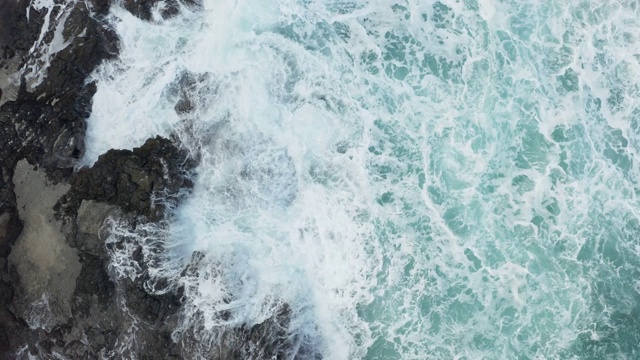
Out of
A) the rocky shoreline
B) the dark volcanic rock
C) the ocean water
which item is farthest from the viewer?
the dark volcanic rock

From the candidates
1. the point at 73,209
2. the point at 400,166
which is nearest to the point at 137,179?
the point at 73,209

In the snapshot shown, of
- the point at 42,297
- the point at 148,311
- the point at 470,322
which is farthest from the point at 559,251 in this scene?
the point at 42,297

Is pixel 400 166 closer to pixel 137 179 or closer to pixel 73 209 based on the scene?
pixel 137 179

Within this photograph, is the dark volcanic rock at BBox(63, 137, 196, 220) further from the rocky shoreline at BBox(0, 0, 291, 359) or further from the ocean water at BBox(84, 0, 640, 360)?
the ocean water at BBox(84, 0, 640, 360)

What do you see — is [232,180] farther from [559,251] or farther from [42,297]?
[559,251]

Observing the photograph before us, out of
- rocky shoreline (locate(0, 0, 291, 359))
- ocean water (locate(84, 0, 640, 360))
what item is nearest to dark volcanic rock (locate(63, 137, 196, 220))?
rocky shoreline (locate(0, 0, 291, 359))

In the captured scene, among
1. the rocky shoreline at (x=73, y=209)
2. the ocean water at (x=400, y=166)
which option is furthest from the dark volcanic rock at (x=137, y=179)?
the ocean water at (x=400, y=166)

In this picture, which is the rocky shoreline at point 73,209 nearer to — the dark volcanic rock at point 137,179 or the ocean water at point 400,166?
the dark volcanic rock at point 137,179
